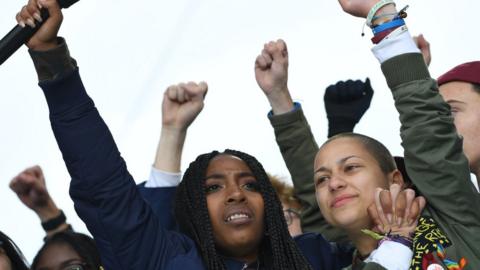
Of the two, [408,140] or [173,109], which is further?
[173,109]

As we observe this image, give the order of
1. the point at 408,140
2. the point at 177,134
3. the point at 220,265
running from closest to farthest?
the point at 408,140 → the point at 220,265 → the point at 177,134

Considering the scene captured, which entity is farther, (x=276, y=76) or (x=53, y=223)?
(x=53, y=223)

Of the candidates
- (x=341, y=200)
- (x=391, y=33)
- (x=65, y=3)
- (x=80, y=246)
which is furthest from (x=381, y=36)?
(x=80, y=246)

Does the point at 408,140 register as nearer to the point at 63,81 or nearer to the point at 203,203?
the point at 203,203

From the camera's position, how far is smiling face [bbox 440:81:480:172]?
332cm

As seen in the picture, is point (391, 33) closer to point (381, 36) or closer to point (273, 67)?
point (381, 36)

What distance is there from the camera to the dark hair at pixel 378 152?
127 inches

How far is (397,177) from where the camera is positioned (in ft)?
10.6

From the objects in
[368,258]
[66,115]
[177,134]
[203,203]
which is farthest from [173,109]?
[368,258]

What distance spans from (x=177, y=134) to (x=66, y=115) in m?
0.89

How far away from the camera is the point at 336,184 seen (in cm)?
311

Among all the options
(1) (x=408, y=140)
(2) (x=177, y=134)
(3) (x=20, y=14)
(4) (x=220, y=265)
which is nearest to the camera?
(3) (x=20, y=14)

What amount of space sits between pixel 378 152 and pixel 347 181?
0.19 m

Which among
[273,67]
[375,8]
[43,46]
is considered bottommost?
[273,67]
